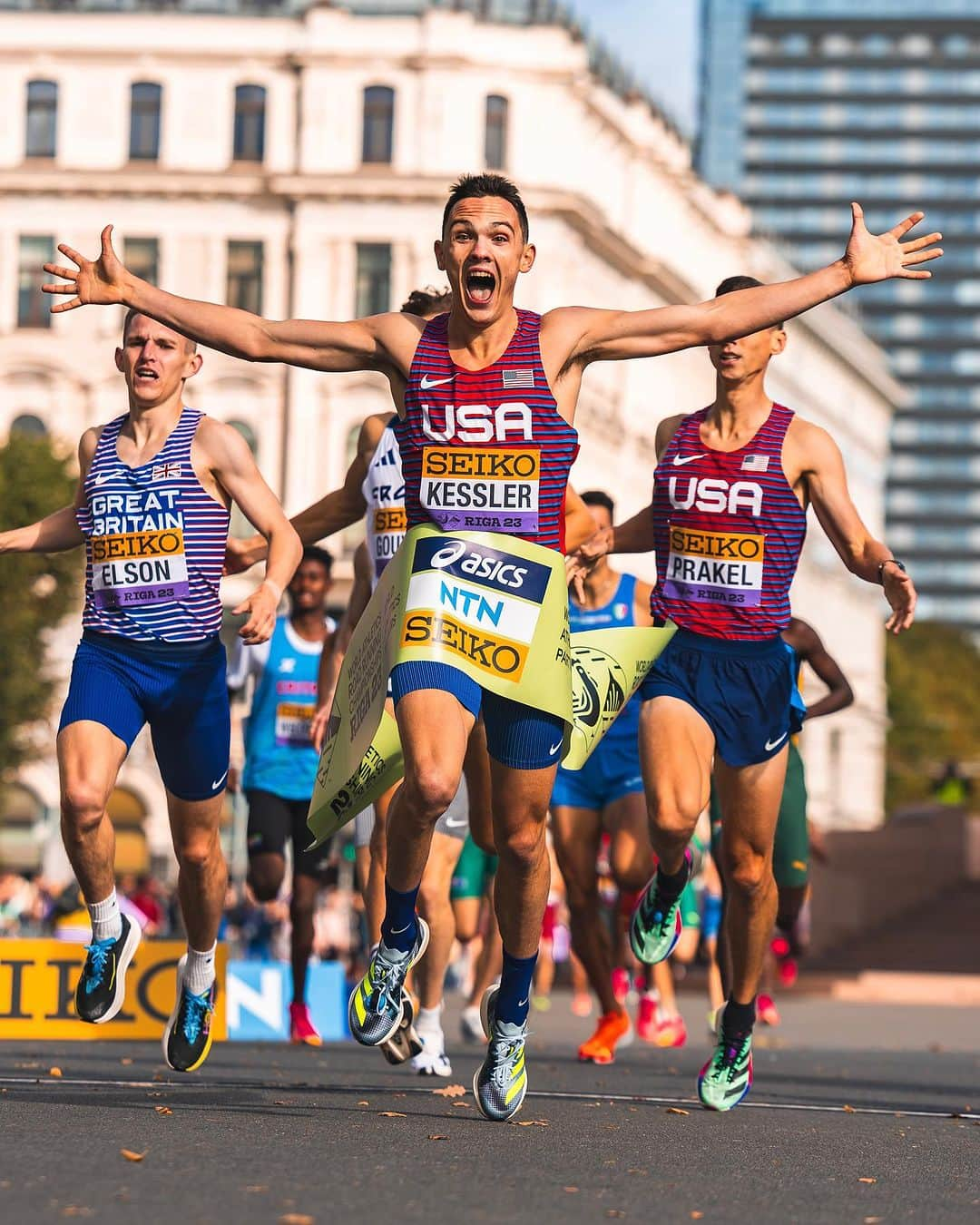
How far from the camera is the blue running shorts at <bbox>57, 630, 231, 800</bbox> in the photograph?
9.07 metres

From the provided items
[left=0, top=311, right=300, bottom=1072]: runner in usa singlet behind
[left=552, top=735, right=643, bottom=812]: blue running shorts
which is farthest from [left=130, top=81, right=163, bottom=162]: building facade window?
[left=0, top=311, right=300, bottom=1072]: runner in usa singlet behind

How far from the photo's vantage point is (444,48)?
69.8m

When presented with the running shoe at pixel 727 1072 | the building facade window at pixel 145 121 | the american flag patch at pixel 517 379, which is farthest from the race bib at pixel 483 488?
the building facade window at pixel 145 121

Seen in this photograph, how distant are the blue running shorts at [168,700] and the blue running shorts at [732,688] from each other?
4.95 ft

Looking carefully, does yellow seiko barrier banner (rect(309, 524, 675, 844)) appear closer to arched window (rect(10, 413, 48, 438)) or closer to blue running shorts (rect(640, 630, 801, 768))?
blue running shorts (rect(640, 630, 801, 768))

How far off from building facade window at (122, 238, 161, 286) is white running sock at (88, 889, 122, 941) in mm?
63075

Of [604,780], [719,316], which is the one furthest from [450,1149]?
[604,780]

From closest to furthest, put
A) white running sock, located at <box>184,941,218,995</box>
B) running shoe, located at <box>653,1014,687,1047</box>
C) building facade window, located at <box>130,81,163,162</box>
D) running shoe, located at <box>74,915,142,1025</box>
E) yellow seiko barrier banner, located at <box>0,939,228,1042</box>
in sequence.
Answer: running shoe, located at <box>74,915,142,1025</box>
white running sock, located at <box>184,941,218,995</box>
yellow seiko barrier banner, located at <box>0,939,228,1042</box>
running shoe, located at <box>653,1014,687,1047</box>
building facade window, located at <box>130,81,163,162</box>

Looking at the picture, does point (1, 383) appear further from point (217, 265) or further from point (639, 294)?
point (639, 294)

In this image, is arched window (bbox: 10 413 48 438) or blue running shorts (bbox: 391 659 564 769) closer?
blue running shorts (bbox: 391 659 564 769)

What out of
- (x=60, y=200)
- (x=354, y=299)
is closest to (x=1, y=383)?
(x=60, y=200)

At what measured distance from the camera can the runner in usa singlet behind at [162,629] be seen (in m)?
9.04

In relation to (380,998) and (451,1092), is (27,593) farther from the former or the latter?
Answer: (380,998)

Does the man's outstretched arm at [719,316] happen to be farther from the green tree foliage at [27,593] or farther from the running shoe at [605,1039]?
the green tree foliage at [27,593]
